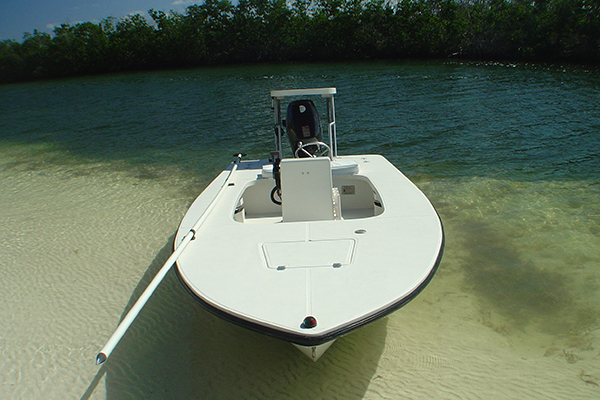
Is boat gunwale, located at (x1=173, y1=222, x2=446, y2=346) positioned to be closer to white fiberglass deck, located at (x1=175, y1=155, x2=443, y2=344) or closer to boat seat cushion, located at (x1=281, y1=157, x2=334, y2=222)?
white fiberglass deck, located at (x1=175, y1=155, x2=443, y2=344)

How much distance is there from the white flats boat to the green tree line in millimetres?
29909

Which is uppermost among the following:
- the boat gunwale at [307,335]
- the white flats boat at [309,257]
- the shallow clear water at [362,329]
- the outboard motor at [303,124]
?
the outboard motor at [303,124]

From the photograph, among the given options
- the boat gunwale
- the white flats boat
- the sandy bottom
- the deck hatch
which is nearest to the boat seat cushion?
the white flats boat

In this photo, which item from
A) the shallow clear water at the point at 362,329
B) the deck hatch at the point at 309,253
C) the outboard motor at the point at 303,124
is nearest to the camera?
the deck hatch at the point at 309,253

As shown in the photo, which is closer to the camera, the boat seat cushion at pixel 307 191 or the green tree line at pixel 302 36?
the boat seat cushion at pixel 307 191

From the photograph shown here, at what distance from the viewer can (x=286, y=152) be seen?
977 centimetres

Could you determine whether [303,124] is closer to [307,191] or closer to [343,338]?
[307,191]

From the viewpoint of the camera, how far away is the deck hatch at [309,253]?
9.63 feet

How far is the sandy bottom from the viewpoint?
118 inches

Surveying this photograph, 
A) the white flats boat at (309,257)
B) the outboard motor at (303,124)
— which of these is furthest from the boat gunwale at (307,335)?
the outboard motor at (303,124)

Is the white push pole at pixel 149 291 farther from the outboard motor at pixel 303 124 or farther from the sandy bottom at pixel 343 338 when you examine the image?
the outboard motor at pixel 303 124

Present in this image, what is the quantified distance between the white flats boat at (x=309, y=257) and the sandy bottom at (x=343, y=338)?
76 centimetres

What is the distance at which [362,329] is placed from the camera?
3.41 m

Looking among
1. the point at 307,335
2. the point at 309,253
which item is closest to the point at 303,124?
the point at 309,253
